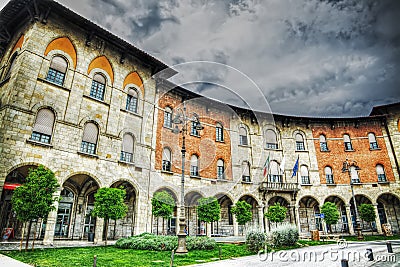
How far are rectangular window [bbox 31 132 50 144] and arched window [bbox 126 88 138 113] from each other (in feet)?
20.0

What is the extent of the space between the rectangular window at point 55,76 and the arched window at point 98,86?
1.97 meters

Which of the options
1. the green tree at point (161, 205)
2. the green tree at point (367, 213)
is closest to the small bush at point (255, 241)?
the green tree at point (161, 205)

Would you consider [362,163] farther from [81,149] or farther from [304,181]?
[81,149]

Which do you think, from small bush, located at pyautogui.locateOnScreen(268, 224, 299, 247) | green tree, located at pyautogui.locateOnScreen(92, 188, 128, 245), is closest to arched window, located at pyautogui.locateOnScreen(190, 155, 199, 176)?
green tree, located at pyautogui.locateOnScreen(92, 188, 128, 245)

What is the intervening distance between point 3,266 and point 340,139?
31.3m

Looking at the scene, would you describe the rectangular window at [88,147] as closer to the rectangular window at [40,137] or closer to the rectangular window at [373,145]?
the rectangular window at [40,137]

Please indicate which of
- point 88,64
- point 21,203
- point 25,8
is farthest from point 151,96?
point 21,203

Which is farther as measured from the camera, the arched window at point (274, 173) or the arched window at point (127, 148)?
the arched window at point (274, 173)

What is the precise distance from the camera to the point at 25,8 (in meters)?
15.4

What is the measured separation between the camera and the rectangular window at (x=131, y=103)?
1925 centimetres

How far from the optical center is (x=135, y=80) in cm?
2011

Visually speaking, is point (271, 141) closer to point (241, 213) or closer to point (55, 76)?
point (241, 213)

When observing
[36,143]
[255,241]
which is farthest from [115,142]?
[255,241]

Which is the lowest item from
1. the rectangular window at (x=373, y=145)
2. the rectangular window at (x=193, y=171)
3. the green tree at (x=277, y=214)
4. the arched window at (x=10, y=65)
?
the green tree at (x=277, y=214)
